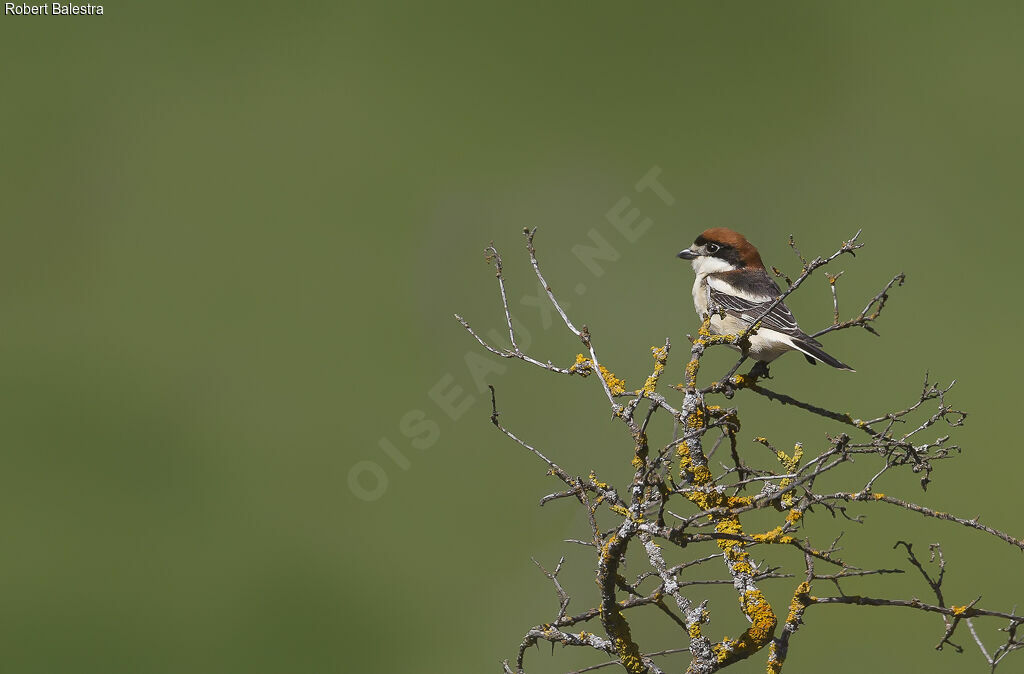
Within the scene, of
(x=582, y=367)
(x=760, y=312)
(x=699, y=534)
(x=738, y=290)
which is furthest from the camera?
(x=738, y=290)

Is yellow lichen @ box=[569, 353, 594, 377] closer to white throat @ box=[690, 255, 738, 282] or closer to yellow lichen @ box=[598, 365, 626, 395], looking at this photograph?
yellow lichen @ box=[598, 365, 626, 395]

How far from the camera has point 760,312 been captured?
19.4 feet

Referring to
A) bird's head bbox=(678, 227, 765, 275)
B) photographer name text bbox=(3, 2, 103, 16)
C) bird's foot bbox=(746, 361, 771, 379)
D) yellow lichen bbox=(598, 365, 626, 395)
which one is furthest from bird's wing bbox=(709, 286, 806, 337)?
photographer name text bbox=(3, 2, 103, 16)

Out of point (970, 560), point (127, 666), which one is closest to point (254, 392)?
point (127, 666)

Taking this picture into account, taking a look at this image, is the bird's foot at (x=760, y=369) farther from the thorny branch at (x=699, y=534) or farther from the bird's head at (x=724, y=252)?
the thorny branch at (x=699, y=534)

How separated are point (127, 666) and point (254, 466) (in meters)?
Result: 4.20

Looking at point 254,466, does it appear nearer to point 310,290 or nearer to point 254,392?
point 254,392

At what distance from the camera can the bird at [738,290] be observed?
5.79 m

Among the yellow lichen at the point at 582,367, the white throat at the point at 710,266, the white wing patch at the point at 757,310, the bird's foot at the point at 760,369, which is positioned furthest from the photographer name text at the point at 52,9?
the yellow lichen at the point at 582,367

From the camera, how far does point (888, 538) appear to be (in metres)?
15.5

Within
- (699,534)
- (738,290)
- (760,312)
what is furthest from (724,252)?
(699,534)

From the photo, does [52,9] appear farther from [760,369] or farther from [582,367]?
[582,367]

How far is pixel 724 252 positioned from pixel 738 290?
0.33 meters

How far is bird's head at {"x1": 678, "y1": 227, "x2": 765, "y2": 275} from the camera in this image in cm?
654
